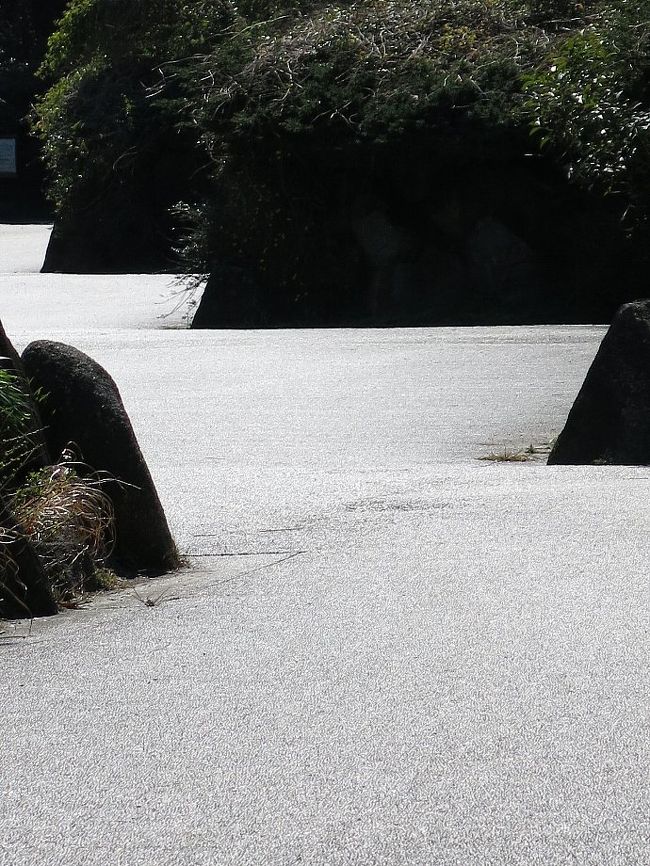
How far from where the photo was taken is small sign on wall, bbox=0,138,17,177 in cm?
4656

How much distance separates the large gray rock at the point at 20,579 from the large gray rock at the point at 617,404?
451 cm

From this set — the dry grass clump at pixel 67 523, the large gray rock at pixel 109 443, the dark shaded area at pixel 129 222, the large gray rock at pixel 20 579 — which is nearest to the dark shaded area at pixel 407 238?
the dark shaded area at pixel 129 222

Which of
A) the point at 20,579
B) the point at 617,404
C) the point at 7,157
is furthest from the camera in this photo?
the point at 7,157

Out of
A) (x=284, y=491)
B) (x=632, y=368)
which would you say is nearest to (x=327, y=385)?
(x=632, y=368)

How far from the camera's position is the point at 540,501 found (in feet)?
22.9

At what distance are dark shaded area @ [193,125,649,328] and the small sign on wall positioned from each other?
2658 cm

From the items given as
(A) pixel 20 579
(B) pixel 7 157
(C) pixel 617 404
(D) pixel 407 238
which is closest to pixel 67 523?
(A) pixel 20 579

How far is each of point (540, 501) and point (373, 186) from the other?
1445 centimetres

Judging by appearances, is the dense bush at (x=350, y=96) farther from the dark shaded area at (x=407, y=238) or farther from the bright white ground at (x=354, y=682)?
the bright white ground at (x=354, y=682)

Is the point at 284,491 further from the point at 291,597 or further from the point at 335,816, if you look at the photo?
the point at 335,816

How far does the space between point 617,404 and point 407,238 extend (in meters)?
12.6

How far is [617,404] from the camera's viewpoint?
8695mm

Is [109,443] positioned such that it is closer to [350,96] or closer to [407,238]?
[350,96]

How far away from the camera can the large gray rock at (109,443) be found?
5.71 metres
